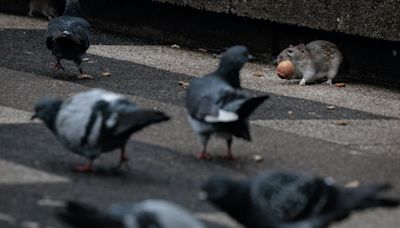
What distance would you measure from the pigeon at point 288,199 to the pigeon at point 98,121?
3.93 feet

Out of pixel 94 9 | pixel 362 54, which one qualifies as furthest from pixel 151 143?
pixel 94 9

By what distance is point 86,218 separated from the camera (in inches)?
174

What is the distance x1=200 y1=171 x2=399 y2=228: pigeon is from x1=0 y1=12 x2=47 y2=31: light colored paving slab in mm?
7414

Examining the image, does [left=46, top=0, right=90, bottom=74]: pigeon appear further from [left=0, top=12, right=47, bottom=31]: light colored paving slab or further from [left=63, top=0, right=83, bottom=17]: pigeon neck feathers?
[left=0, top=12, right=47, bottom=31]: light colored paving slab

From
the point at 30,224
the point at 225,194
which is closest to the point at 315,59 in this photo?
the point at 30,224

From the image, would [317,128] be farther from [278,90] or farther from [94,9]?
[94,9]

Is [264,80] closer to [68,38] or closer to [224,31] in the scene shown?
[224,31]

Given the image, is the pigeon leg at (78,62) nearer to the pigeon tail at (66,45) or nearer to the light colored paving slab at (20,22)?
the pigeon tail at (66,45)

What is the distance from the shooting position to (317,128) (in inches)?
313

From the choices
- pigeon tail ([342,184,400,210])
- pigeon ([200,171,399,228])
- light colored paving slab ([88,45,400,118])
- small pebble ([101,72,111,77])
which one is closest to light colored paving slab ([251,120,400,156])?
light colored paving slab ([88,45,400,118])

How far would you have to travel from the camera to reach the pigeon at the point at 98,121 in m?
6.02

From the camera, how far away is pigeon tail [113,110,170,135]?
6012 mm

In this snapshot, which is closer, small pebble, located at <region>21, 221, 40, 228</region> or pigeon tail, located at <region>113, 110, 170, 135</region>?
small pebble, located at <region>21, 221, 40, 228</region>

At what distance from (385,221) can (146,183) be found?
1.36 metres
